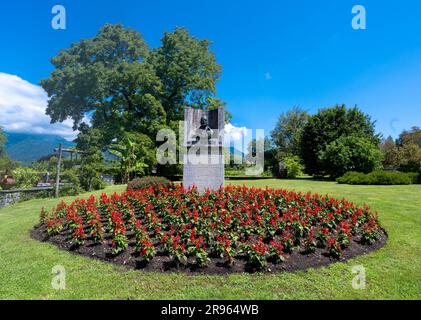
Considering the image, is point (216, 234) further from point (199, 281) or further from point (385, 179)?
point (385, 179)

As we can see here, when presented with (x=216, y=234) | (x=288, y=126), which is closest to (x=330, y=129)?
(x=288, y=126)

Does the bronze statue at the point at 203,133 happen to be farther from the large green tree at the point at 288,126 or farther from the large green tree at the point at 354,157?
the large green tree at the point at 288,126

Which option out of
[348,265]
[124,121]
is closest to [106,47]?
[124,121]

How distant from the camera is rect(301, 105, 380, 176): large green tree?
27906mm

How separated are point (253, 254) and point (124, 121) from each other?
24.8m

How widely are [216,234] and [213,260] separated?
3.45 ft

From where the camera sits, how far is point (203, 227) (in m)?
6.29

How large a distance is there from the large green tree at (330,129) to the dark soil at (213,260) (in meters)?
23.6

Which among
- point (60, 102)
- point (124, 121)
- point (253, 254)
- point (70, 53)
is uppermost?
point (70, 53)

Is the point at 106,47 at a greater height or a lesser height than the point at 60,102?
greater

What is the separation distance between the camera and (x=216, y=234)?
235 inches
